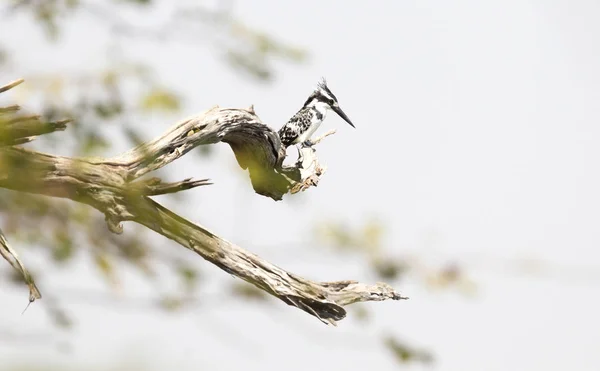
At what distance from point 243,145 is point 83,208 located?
377 cm

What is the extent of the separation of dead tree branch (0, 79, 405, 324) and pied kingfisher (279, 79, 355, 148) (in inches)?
12.4

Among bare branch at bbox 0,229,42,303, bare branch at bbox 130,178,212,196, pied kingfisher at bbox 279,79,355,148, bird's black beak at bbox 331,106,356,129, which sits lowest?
bare branch at bbox 0,229,42,303

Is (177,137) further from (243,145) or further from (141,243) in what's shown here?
(141,243)

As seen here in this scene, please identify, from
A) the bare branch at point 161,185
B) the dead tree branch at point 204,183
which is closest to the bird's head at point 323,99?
the dead tree branch at point 204,183

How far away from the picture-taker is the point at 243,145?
181 inches

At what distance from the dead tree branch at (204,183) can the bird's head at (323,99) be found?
0.81 meters

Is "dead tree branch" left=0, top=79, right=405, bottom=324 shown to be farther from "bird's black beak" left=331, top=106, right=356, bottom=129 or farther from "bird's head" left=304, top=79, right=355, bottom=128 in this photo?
"bird's black beak" left=331, top=106, right=356, bottom=129

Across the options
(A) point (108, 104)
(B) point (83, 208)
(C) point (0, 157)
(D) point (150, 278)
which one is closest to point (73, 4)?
(A) point (108, 104)

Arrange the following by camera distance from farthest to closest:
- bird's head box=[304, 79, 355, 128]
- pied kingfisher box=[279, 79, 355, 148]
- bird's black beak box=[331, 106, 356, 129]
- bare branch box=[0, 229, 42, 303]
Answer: bird's black beak box=[331, 106, 356, 129] < bird's head box=[304, 79, 355, 128] < pied kingfisher box=[279, 79, 355, 148] < bare branch box=[0, 229, 42, 303]

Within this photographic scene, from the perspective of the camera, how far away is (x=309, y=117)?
5.14m

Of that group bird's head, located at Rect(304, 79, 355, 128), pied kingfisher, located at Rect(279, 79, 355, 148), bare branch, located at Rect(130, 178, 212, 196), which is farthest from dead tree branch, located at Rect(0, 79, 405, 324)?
bird's head, located at Rect(304, 79, 355, 128)

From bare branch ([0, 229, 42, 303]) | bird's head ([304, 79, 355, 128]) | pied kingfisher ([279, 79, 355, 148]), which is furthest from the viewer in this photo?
bird's head ([304, 79, 355, 128])

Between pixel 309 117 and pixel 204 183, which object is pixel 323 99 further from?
pixel 204 183

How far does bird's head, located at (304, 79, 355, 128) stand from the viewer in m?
5.42
